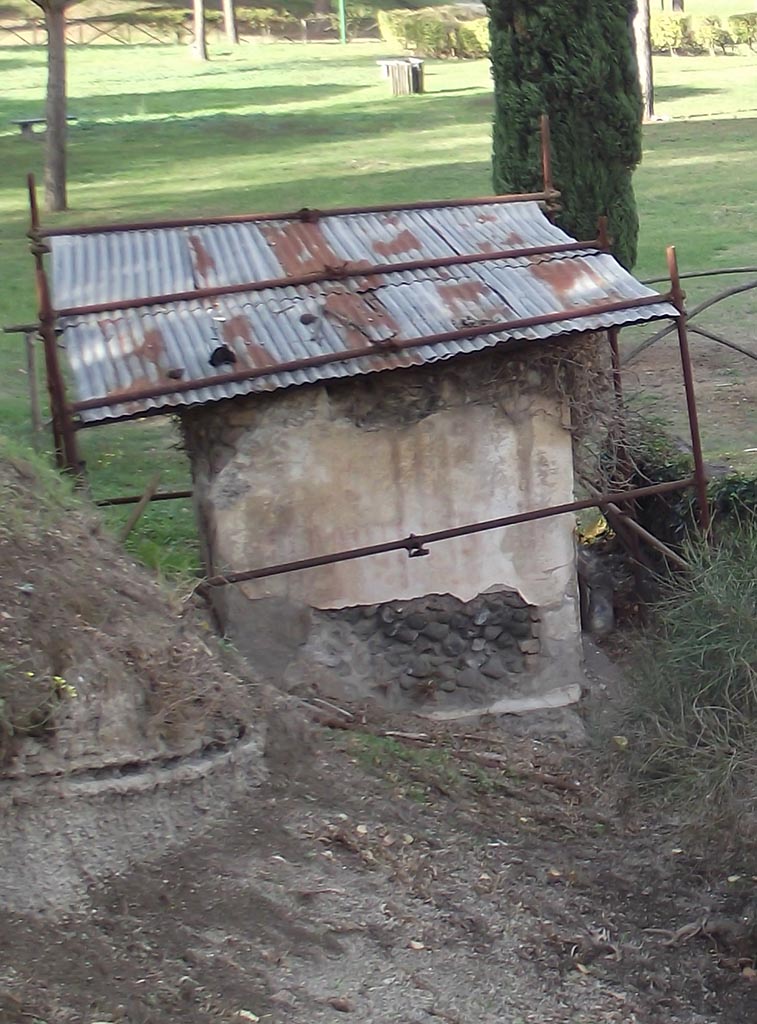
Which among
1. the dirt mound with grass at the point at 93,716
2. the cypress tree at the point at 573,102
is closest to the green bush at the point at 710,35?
the cypress tree at the point at 573,102

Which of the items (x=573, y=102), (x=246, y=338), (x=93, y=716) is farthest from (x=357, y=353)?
(x=573, y=102)

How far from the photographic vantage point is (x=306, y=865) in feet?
16.1

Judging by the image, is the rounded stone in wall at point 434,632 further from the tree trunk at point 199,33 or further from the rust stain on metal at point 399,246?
the tree trunk at point 199,33

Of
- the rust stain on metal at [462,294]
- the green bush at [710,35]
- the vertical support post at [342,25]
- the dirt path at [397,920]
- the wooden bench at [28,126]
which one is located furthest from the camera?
the vertical support post at [342,25]

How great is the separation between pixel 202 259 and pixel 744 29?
3685cm

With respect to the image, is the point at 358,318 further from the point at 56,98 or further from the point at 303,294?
the point at 56,98

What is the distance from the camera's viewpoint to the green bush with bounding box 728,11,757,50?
131 ft

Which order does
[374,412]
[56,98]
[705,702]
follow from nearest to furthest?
[705,702] → [374,412] → [56,98]

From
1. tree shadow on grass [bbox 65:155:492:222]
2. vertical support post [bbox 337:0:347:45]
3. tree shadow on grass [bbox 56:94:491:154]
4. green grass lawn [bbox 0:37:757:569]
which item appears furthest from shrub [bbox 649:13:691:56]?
tree shadow on grass [bbox 65:155:492:222]

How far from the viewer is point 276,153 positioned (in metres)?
24.9

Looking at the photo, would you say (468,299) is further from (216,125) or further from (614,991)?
(216,125)

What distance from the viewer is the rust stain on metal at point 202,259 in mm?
7254

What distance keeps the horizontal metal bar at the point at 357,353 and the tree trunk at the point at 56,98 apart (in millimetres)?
13159

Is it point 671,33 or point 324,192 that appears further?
point 671,33
